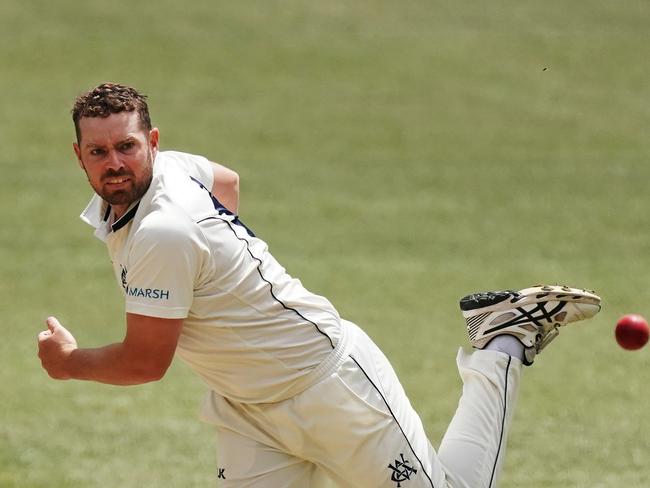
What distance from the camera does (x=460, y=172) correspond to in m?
15.6

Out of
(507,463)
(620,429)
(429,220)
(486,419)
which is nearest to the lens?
(486,419)

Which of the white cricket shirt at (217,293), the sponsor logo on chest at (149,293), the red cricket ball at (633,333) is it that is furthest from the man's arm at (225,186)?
the red cricket ball at (633,333)

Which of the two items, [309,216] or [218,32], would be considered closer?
[309,216]

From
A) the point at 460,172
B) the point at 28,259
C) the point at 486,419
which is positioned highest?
the point at 460,172

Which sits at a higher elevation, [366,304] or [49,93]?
[49,93]

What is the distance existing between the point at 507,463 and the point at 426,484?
2691mm

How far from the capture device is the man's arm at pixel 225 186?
5.45 meters

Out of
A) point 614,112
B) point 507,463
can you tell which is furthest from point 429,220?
point 507,463

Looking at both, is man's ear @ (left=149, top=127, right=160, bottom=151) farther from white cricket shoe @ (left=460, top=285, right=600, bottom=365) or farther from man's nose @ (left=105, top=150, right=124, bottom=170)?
white cricket shoe @ (left=460, top=285, right=600, bottom=365)

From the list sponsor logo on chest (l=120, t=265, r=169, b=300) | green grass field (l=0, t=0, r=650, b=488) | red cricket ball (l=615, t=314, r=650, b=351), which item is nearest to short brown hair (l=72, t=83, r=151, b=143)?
sponsor logo on chest (l=120, t=265, r=169, b=300)

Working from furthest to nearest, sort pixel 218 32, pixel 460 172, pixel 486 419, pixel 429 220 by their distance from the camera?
pixel 218 32, pixel 460 172, pixel 429 220, pixel 486 419

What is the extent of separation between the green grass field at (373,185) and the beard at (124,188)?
296cm

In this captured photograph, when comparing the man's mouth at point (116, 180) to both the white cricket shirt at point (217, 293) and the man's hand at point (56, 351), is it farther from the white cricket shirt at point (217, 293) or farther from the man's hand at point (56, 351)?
the man's hand at point (56, 351)

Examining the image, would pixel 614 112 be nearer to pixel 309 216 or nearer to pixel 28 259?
pixel 309 216
